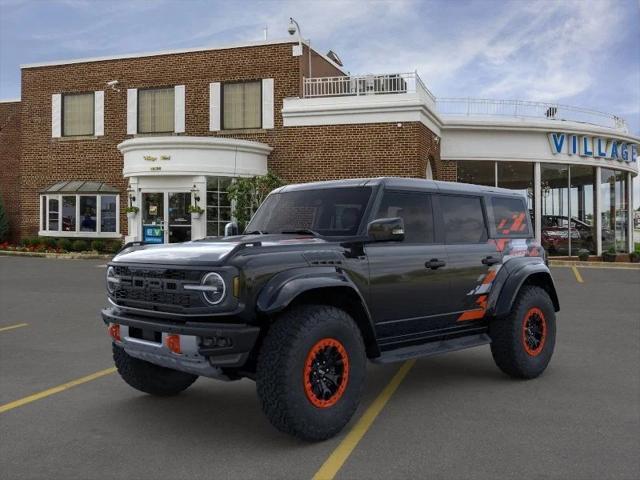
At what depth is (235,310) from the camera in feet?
13.4

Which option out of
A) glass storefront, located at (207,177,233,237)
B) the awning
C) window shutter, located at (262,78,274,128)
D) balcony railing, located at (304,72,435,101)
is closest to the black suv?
balcony railing, located at (304,72,435,101)

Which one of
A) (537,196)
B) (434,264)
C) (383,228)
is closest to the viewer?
(383,228)

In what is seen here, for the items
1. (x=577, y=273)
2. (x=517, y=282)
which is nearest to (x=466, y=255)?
(x=517, y=282)

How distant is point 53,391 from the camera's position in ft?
18.5

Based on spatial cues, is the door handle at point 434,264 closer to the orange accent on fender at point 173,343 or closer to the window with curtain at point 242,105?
the orange accent on fender at point 173,343

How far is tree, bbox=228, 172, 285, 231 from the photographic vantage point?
20.0 meters

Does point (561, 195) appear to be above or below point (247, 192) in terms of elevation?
above

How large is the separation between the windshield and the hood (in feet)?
1.11

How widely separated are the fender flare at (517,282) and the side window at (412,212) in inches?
39.2

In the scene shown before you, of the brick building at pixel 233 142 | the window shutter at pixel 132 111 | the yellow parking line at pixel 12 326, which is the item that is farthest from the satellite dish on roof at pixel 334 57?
the yellow parking line at pixel 12 326

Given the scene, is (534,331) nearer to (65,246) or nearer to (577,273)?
(577,273)

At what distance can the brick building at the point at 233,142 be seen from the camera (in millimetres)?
21000

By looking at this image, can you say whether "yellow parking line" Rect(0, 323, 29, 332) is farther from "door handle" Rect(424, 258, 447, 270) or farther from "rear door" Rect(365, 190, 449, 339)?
"door handle" Rect(424, 258, 447, 270)

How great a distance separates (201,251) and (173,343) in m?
0.67
